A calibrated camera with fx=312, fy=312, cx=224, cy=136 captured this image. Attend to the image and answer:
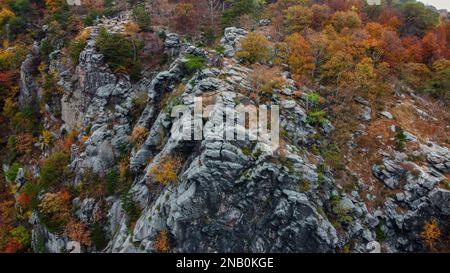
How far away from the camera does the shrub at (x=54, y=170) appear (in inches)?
1198

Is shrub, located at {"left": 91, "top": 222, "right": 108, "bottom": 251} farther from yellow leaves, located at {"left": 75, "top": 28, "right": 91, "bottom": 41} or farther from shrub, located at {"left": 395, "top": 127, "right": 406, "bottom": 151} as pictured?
shrub, located at {"left": 395, "top": 127, "right": 406, "bottom": 151}

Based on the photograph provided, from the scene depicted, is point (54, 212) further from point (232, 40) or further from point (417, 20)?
point (417, 20)

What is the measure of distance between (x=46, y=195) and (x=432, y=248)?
104 feet

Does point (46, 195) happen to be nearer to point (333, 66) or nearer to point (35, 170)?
point (35, 170)

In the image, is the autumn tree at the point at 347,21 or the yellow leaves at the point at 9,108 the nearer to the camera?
the autumn tree at the point at 347,21

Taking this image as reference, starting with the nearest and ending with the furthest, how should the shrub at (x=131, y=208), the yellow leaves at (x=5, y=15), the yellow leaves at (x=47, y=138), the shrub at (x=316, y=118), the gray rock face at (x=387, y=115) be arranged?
1. the shrub at (x=131, y=208)
2. the shrub at (x=316, y=118)
3. the gray rock face at (x=387, y=115)
4. the yellow leaves at (x=47, y=138)
5. the yellow leaves at (x=5, y=15)

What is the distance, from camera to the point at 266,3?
48.5m

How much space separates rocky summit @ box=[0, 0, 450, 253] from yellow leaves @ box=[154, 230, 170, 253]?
146mm

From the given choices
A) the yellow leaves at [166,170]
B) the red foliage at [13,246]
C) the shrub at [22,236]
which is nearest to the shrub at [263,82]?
the yellow leaves at [166,170]

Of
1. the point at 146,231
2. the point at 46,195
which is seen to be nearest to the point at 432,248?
the point at 146,231

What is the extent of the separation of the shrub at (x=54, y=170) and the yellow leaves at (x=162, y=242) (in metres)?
15.6

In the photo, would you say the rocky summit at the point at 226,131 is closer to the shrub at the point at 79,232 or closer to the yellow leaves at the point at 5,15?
the shrub at the point at 79,232

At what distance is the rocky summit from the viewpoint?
816 inches

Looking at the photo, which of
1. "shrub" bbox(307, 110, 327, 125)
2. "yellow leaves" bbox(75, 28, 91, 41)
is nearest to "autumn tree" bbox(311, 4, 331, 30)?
"shrub" bbox(307, 110, 327, 125)
